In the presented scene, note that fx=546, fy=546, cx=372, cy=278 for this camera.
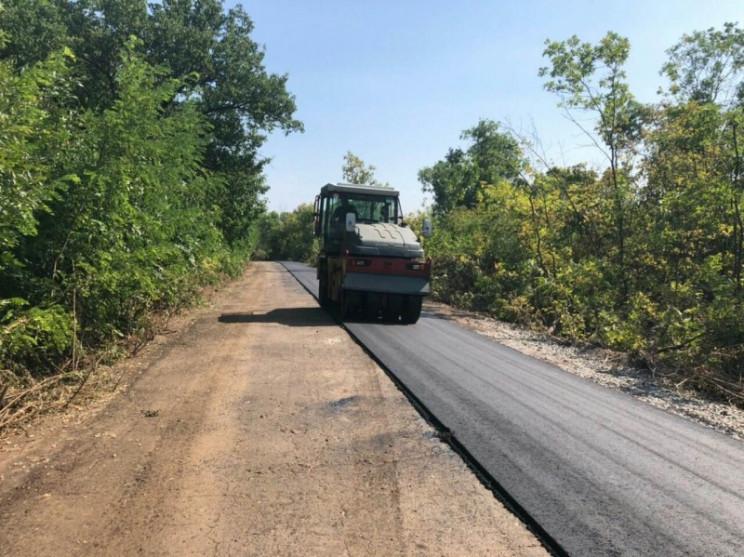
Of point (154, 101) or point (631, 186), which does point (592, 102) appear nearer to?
point (631, 186)

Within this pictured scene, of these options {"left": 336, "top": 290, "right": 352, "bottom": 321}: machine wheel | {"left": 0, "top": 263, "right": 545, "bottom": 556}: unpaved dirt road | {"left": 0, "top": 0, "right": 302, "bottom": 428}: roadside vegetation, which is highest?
{"left": 0, "top": 0, "right": 302, "bottom": 428}: roadside vegetation

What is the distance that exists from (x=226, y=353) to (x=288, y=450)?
4.10m

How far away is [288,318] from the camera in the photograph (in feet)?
41.3

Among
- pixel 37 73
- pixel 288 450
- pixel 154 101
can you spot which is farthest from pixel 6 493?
pixel 154 101

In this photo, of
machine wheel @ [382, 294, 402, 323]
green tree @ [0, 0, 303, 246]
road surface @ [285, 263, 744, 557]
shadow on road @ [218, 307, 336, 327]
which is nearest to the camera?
road surface @ [285, 263, 744, 557]

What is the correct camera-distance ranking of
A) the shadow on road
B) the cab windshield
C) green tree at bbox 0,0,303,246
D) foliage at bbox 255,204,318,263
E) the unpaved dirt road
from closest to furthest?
the unpaved dirt road
the shadow on road
the cab windshield
green tree at bbox 0,0,303,246
foliage at bbox 255,204,318,263

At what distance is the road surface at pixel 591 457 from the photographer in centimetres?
346

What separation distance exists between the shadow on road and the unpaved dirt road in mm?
4781

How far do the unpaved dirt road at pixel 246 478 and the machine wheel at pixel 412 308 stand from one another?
5.34m

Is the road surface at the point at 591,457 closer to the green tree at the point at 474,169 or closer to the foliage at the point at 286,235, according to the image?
the green tree at the point at 474,169

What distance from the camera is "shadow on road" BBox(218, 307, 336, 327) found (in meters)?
11.9

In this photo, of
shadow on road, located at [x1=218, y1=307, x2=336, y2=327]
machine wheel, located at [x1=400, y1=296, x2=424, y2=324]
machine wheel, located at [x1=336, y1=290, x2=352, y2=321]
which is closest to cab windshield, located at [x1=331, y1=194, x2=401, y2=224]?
machine wheel, located at [x1=336, y1=290, x2=352, y2=321]

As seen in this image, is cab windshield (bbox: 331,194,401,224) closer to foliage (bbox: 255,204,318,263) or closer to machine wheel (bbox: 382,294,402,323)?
machine wheel (bbox: 382,294,402,323)

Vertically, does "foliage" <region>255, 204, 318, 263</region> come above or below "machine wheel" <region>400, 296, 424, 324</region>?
above
